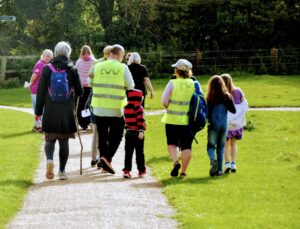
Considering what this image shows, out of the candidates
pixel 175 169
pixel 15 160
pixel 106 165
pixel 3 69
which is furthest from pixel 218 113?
pixel 3 69

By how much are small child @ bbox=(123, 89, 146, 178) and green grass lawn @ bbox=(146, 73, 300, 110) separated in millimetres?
14968

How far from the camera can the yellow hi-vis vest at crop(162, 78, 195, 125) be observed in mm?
12797

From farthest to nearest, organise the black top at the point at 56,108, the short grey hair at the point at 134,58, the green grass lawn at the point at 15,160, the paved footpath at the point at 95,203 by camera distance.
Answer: the short grey hair at the point at 134,58, the black top at the point at 56,108, the green grass lawn at the point at 15,160, the paved footpath at the point at 95,203

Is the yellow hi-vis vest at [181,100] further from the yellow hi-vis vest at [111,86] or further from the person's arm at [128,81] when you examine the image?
the yellow hi-vis vest at [111,86]

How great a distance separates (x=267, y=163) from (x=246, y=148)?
8.15 ft

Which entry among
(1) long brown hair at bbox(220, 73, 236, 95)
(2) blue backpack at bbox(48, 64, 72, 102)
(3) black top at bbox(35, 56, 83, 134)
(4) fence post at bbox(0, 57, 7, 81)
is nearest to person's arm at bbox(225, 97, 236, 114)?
(1) long brown hair at bbox(220, 73, 236, 95)

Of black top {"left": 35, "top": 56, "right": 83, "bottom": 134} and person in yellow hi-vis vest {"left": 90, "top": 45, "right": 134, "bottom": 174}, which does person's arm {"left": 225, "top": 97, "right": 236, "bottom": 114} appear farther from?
black top {"left": 35, "top": 56, "right": 83, "bottom": 134}

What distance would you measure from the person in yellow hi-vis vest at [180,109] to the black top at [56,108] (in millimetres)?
1572

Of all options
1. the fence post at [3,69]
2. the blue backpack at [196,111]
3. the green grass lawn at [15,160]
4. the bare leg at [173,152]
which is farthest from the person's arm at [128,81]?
the fence post at [3,69]

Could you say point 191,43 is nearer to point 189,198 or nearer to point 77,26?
point 77,26

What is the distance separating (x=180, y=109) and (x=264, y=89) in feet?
69.8

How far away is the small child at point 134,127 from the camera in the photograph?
12.9 m

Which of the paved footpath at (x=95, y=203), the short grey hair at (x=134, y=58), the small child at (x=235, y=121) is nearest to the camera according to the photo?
the paved footpath at (x=95, y=203)

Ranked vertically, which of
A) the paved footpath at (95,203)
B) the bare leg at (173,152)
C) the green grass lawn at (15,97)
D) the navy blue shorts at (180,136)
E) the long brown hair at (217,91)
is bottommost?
the green grass lawn at (15,97)
